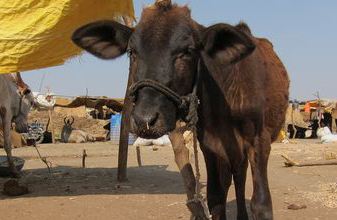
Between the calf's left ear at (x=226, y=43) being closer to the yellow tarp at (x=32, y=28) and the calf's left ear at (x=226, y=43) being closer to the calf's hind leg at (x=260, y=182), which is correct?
the calf's hind leg at (x=260, y=182)

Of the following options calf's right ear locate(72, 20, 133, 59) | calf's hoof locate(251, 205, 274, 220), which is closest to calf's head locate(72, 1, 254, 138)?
calf's right ear locate(72, 20, 133, 59)

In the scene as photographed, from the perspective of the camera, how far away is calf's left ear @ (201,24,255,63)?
3367 millimetres

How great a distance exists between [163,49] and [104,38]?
31.7 inches

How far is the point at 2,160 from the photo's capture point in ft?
31.8

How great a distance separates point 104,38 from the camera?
377cm

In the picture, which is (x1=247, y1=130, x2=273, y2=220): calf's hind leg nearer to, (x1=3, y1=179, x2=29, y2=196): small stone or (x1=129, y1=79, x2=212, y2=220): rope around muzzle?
(x1=129, y1=79, x2=212, y2=220): rope around muzzle

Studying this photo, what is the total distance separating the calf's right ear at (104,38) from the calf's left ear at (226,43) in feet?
2.08

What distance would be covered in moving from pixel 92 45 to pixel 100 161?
29.9ft

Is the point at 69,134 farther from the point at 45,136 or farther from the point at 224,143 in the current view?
the point at 224,143

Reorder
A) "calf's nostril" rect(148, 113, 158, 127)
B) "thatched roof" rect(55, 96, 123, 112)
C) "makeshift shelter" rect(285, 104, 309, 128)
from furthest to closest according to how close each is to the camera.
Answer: "makeshift shelter" rect(285, 104, 309, 128)
"thatched roof" rect(55, 96, 123, 112)
"calf's nostril" rect(148, 113, 158, 127)

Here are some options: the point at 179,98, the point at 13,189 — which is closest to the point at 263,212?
the point at 179,98

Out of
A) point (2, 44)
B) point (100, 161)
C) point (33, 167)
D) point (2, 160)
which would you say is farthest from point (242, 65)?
point (100, 161)

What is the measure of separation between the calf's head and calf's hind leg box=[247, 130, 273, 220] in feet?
3.34

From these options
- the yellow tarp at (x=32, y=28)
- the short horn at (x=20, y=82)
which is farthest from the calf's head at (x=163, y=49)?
the short horn at (x=20, y=82)
